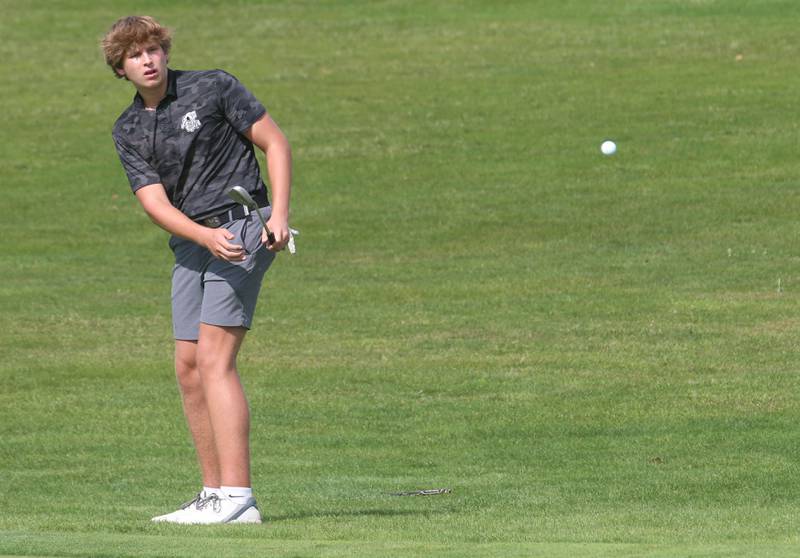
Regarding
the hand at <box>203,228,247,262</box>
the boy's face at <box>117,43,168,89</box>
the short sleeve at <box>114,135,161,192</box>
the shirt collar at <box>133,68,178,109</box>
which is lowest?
the hand at <box>203,228,247,262</box>

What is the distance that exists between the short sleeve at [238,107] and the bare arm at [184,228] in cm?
42

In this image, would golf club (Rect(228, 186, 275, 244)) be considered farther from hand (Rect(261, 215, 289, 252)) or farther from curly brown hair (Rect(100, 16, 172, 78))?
curly brown hair (Rect(100, 16, 172, 78))

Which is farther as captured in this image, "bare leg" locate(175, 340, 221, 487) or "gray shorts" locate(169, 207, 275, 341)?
"bare leg" locate(175, 340, 221, 487)

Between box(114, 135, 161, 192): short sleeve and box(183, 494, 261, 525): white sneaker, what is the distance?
1.39 metres

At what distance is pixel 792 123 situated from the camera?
2623 cm

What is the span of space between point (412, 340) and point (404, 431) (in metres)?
3.76

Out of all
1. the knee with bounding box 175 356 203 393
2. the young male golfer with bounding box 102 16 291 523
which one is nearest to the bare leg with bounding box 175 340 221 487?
the knee with bounding box 175 356 203 393

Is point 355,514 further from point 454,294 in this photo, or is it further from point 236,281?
point 454,294

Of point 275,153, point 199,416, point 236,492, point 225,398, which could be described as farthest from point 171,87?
point 236,492

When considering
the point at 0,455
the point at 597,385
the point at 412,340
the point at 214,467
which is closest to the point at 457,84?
the point at 412,340

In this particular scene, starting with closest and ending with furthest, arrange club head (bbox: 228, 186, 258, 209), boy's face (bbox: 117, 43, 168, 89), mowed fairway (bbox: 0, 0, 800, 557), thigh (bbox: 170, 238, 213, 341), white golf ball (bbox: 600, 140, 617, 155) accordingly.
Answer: club head (bbox: 228, 186, 258, 209)
boy's face (bbox: 117, 43, 168, 89)
thigh (bbox: 170, 238, 213, 341)
mowed fairway (bbox: 0, 0, 800, 557)
white golf ball (bbox: 600, 140, 617, 155)

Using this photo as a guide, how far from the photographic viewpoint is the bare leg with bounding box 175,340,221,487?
24.0ft

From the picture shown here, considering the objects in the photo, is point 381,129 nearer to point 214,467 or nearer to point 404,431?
point 404,431

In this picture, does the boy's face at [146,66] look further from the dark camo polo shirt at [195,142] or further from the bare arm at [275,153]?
the bare arm at [275,153]
